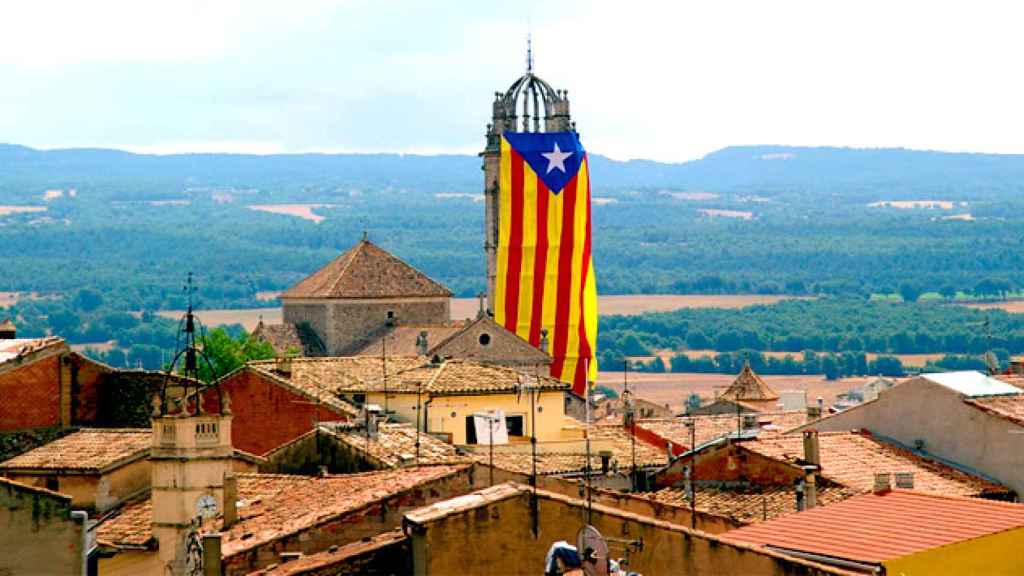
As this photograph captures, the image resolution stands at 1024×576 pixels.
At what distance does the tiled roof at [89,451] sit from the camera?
38.6 meters

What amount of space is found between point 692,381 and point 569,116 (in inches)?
2983

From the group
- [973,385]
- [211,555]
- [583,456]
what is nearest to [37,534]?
[211,555]

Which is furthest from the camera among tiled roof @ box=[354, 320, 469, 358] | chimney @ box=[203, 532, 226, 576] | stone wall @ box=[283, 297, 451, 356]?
stone wall @ box=[283, 297, 451, 356]

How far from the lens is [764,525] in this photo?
88.7ft

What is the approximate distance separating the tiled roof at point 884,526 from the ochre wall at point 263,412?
56.9 ft

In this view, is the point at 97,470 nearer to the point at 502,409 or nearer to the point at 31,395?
the point at 31,395

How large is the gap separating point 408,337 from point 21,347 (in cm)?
4065

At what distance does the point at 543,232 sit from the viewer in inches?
3969

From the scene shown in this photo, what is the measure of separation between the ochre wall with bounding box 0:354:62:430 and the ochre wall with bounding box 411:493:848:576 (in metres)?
22.5

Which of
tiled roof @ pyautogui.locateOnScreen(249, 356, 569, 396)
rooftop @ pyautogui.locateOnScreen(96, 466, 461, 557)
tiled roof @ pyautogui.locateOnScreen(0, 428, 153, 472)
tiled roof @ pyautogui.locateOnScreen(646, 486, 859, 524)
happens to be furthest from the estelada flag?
rooftop @ pyautogui.locateOnScreen(96, 466, 461, 557)

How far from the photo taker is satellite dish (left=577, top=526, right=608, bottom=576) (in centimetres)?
2002

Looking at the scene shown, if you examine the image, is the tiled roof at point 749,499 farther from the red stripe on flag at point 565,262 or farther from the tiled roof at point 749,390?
the red stripe on flag at point 565,262

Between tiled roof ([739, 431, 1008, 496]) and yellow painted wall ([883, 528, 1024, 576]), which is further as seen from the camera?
tiled roof ([739, 431, 1008, 496])

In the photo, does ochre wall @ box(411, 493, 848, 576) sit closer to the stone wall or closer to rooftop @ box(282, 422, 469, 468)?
rooftop @ box(282, 422, 469, 468)
